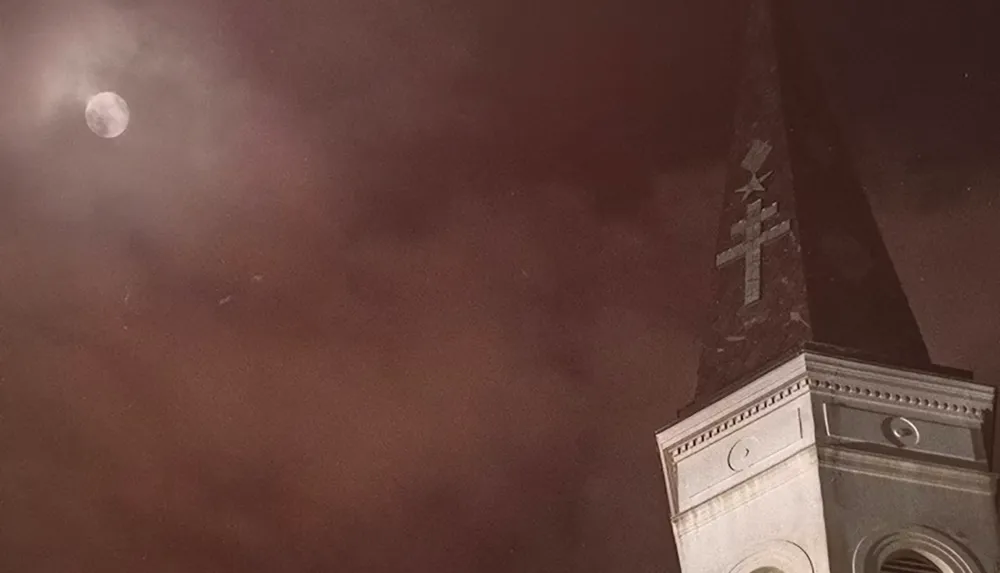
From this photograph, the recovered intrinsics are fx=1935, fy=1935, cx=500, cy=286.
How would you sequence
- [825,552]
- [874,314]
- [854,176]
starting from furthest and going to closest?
1. [854,176]
2. [874,314]
3. [825,552]

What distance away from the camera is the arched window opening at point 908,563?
26.2 meters

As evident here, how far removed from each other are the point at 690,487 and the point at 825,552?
2.87 meters

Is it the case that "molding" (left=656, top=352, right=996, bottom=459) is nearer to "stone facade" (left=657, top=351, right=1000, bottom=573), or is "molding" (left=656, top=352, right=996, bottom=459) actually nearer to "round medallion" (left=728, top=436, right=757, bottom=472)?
"stone facade" (left=657, top=351, right=1000, bottom=573)

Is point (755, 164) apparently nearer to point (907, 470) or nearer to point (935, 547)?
point (907, 470)

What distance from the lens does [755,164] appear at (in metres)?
31.8

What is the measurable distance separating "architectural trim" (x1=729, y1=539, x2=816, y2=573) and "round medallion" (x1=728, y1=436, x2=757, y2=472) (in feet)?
4.43

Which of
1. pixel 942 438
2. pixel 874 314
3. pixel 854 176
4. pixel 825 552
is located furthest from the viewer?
pixel 854 176

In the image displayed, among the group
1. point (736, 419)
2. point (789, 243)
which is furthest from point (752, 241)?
point (736, 419)

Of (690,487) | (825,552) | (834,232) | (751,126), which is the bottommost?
(825,552)

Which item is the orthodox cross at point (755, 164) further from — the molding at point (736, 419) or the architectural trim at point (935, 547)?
the architectural trim at point (935, 547)

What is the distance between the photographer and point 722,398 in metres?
28.1

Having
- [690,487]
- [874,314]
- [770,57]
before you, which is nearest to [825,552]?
[690,487]

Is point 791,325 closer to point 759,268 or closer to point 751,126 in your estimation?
point 759,268

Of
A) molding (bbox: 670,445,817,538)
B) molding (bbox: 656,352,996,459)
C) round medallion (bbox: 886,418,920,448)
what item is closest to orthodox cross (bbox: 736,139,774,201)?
molding (bbox: 656,352,996,459)
